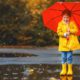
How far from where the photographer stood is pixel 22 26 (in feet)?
83.8

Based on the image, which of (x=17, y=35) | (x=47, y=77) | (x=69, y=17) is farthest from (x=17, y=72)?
(x=17, y=35)

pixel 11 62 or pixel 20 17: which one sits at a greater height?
pixel 20 17

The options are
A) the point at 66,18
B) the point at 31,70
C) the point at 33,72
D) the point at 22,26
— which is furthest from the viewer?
the point at 22,26

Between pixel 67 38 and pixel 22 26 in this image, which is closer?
pixel 67 38

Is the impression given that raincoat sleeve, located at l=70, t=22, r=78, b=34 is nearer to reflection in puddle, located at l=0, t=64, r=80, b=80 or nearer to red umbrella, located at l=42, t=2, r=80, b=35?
red umbrella, located at l=42, t=2, r=80, b=35

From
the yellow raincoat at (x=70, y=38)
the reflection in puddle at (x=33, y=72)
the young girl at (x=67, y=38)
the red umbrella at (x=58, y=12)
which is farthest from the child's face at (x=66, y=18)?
the reflection in puddle at (x=33, y=72)

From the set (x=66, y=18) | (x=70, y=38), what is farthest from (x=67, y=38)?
(x=66, y=18)

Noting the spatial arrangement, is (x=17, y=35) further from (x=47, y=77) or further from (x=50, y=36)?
(x=47, y=77)

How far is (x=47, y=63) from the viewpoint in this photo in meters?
15.3

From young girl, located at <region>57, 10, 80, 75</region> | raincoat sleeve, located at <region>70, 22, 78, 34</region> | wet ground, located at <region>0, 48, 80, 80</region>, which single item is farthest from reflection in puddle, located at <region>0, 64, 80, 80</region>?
raincoat sleeve, located at <region>70, 22, 78, 34</region>

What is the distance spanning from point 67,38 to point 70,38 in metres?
0.09

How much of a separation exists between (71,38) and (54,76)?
128cm

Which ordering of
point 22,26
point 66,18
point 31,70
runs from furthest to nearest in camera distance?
1. point 22,26
2. point 31,70
3. point 66,18

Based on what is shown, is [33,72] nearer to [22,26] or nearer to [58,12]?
[58,12]
